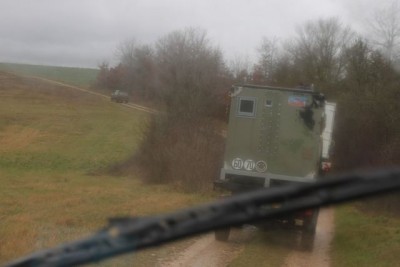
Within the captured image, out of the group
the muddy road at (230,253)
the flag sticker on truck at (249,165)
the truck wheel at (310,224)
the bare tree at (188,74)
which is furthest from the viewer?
the bare tree at (188,74)

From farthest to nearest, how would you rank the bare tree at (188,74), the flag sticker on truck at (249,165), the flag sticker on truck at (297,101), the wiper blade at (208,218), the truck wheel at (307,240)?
the bare tree at (188,74), the flag sticker on truck at (249,165), the truck wheel at (307,240), the flag sticker on truck at (297,101), the wiper blade at (208,218)

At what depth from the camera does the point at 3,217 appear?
54.5 ft

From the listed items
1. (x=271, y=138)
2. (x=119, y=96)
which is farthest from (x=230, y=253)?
(x=119, y=96)

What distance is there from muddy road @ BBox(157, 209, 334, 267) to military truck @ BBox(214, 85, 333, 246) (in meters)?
0.38

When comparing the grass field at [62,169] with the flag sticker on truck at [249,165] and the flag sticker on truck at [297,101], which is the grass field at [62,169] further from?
the flag sticker on truck at [297,101]

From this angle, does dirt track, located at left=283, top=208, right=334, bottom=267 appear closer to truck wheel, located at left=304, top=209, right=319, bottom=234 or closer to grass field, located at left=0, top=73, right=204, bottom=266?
truck wheel, located at left=304, top=209, right=319, bottom=234

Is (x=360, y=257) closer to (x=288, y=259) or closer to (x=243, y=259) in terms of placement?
(x=288, y=259)

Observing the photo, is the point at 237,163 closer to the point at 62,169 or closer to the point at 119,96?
the point at 62,169

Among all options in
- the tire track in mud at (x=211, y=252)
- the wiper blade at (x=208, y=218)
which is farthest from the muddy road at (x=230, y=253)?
the wiper blade at (x=208, y=218)

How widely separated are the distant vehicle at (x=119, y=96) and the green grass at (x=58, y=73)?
10.6 m

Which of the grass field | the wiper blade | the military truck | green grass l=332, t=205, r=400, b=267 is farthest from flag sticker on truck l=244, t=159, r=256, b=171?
the wiper blade

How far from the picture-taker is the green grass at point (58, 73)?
78.2 m

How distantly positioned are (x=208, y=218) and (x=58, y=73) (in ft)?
271

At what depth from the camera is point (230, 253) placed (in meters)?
12.6
